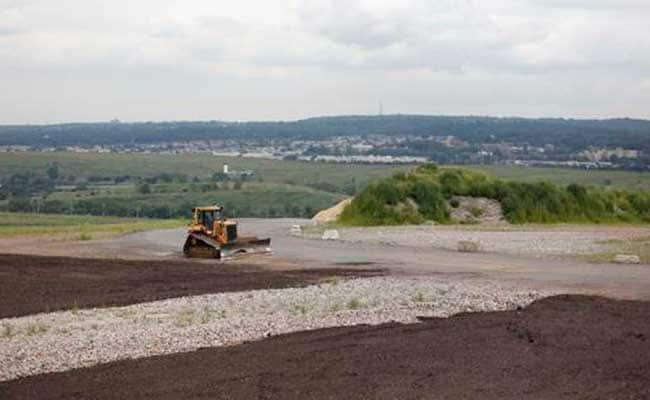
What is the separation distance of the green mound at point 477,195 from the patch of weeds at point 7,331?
32.4 meters

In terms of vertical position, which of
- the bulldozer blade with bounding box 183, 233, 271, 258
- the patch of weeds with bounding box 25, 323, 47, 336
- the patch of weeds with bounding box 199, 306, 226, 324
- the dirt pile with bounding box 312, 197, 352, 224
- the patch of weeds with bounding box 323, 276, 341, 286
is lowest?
the dirt pile with bounding box 312, 197, 352, 224

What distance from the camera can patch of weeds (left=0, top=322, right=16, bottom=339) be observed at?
19375 mm

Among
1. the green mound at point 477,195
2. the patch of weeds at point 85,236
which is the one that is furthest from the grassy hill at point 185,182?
the patch of weeds at point 85,236

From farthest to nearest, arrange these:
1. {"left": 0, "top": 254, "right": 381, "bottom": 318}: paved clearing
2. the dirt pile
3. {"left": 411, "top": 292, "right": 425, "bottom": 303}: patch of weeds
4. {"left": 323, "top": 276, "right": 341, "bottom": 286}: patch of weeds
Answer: the dirt pile < {"left": 323, "top": 276, "right": 341, "bottom": 286}: patch of weeds < {"left": 0, "top": 254, "right": 381, "bottom": 318}: paved clearing < {"left": 411, "top": 292, "right": 425, "bottom": 303}: patch of weeds

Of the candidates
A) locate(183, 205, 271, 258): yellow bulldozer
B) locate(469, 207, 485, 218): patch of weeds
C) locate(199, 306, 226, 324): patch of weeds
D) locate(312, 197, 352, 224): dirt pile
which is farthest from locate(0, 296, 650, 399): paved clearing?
locate(312, 197, 352, 224): dirt pile

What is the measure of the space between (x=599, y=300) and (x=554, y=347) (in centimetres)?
600

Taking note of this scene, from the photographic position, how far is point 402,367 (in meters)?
16.3

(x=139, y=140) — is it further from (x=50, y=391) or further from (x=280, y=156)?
(x=50, y=391)

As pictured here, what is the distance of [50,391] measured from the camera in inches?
590

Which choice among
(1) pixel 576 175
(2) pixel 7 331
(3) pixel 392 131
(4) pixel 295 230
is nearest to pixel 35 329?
(2) pixel 7 331

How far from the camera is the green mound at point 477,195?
5309 centimetres

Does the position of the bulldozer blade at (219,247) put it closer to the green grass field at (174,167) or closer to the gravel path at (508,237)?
the gravel path at (508,237)

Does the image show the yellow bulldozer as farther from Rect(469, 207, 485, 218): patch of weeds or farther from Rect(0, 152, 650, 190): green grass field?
Rect(0, 152, 650, 190): green grass field

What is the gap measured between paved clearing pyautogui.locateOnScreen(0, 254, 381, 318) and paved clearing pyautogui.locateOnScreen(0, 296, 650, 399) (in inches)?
270
